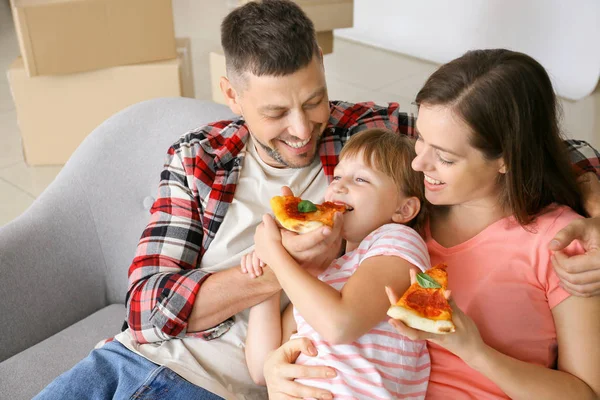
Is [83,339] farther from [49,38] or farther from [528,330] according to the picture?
[49,38]

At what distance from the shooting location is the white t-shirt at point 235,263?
1619 mm

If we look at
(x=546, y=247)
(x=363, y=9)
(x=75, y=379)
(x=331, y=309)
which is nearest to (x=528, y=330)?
(x=546, y=247)

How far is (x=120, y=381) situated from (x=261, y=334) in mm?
353

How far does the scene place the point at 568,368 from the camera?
135 cm

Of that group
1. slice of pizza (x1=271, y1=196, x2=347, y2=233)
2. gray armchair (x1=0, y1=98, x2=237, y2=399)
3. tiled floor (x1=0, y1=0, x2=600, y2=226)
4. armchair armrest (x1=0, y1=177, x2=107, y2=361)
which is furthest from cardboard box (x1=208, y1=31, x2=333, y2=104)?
slice of pizza (x1=271, y1=196, x2=347, y2=233)

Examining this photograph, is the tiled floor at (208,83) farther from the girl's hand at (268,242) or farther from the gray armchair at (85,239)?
the girl's hand at (268,242)

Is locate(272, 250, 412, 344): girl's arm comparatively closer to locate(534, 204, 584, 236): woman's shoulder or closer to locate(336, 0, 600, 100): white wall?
locate(534, 204, 584, 236): woman's shoulder

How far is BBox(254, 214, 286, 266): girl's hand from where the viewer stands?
1.43 m

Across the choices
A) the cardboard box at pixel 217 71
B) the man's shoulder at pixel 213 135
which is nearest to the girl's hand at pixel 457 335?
the man's shoulder at pixel 213 135

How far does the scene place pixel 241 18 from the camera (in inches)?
69.6

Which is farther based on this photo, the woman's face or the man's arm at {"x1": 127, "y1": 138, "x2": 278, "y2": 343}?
the man's arm at {"x1": 127, "y1": 138, "x2": 278, "y2": 343}

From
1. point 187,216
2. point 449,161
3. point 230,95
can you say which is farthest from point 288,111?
point 449,161

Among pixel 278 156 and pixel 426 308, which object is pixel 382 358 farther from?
pixel 278 156

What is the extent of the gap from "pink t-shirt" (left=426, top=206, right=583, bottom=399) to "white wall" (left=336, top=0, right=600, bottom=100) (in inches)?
115
